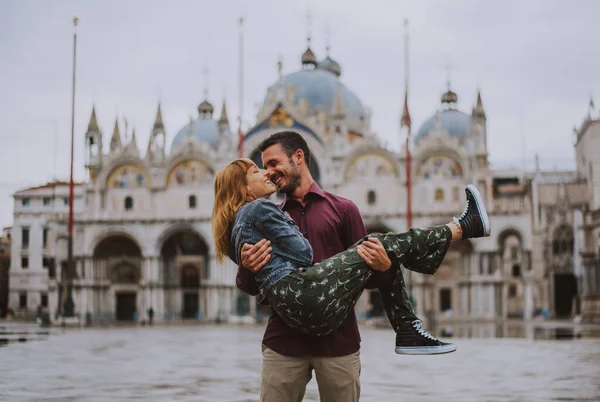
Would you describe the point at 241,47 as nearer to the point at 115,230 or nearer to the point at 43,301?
the point at 115,230

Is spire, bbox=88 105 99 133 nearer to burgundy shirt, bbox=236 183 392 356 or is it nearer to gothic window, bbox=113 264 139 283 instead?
gothic window, bbox=113 264 139 283

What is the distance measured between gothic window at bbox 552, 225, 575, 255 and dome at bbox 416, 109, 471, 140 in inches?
491

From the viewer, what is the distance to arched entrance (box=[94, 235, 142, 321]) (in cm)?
5497

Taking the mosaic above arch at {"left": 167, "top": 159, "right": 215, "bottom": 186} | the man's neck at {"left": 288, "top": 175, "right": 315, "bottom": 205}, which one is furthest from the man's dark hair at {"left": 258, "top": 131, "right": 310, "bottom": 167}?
the mosaic above arch at {"left": 167, "top": 159, "right": 215, "bottom": 186}

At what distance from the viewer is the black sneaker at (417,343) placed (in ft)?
14.5

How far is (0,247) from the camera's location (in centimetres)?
7369

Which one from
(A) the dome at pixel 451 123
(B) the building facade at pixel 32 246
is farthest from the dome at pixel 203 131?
(A) the dome at pixel 451 123

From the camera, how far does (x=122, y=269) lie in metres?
55.5

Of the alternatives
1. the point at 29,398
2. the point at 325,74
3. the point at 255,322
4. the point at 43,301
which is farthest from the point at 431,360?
the point at 43,301

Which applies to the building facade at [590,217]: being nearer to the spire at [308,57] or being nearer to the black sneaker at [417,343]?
the spire at [308,57]

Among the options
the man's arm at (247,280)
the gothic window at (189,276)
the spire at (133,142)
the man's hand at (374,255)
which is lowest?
the gothic window at (189,276)

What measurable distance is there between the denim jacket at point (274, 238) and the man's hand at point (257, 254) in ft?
0.09

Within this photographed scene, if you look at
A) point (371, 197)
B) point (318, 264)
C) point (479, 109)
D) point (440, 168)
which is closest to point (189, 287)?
point (371, 197)

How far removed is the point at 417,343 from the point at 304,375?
631 millimetres
